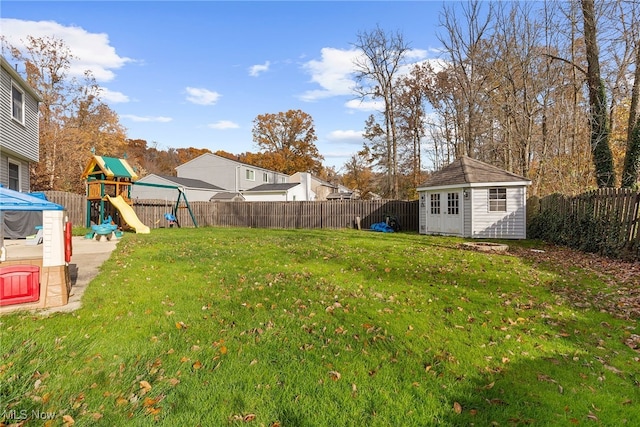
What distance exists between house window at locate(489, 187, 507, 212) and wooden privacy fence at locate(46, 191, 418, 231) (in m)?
5.18

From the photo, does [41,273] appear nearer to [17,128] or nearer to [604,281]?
[604,281]

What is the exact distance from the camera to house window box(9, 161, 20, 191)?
12453 millimetres

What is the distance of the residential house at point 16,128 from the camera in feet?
36.1

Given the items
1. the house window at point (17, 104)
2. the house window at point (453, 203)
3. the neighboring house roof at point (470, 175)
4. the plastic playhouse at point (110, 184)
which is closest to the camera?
the house window at point (17, 104)

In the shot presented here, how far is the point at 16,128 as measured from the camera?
12.0 metres

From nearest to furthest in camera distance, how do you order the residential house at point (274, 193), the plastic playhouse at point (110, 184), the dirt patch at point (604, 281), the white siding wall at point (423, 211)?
the dirt patch at point (604, 281)
the plastic playhouse at point (110, 184)
the white siding wall at point (423, 211)
the residential house at point (274, 193)

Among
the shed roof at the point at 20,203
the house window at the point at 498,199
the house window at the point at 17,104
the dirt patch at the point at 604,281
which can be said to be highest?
the house window at the point at 17,104

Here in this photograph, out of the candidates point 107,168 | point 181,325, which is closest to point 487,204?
point 181,325

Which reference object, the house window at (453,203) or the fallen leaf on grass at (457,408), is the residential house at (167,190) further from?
the fallen leaf on grass at (457,408)

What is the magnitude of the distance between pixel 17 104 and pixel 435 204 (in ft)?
60.7

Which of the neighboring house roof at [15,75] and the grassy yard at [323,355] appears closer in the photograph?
the grassy yard at [323,355]

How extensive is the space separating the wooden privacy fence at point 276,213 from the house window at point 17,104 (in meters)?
6.10

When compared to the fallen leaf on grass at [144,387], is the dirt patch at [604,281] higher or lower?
higher

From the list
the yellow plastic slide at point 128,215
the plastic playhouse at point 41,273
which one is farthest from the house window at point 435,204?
the plastic playhouse at point 41,273
